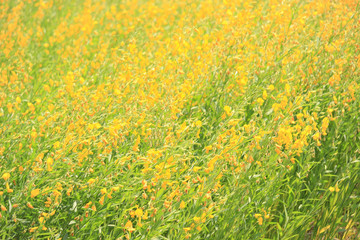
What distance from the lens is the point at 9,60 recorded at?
420cm

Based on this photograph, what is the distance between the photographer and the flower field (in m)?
2.47

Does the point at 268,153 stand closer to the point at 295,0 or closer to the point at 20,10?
the point at 295,0

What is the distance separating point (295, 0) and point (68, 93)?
101 inches

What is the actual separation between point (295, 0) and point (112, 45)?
7.20 ft

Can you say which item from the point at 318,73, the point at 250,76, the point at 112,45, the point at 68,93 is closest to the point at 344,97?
the point at 318,73

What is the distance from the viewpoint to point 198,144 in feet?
9.65

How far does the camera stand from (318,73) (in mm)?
3730

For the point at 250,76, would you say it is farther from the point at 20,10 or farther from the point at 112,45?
the point at 20,10

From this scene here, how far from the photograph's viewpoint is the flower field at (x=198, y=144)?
8.12 feet

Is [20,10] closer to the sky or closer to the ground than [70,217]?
closer to the sky

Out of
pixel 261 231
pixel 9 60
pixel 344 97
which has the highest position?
pixel 9 60

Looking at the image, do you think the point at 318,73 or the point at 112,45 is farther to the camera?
the point at 112,45

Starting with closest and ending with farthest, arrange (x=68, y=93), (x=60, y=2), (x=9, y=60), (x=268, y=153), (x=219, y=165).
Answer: (x=219, y=165), (x=268, y=153), (x=68, y=93), (x=9, y=60), (x=60, y=2)

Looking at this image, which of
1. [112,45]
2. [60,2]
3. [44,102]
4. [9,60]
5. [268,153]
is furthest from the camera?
[60,2]
